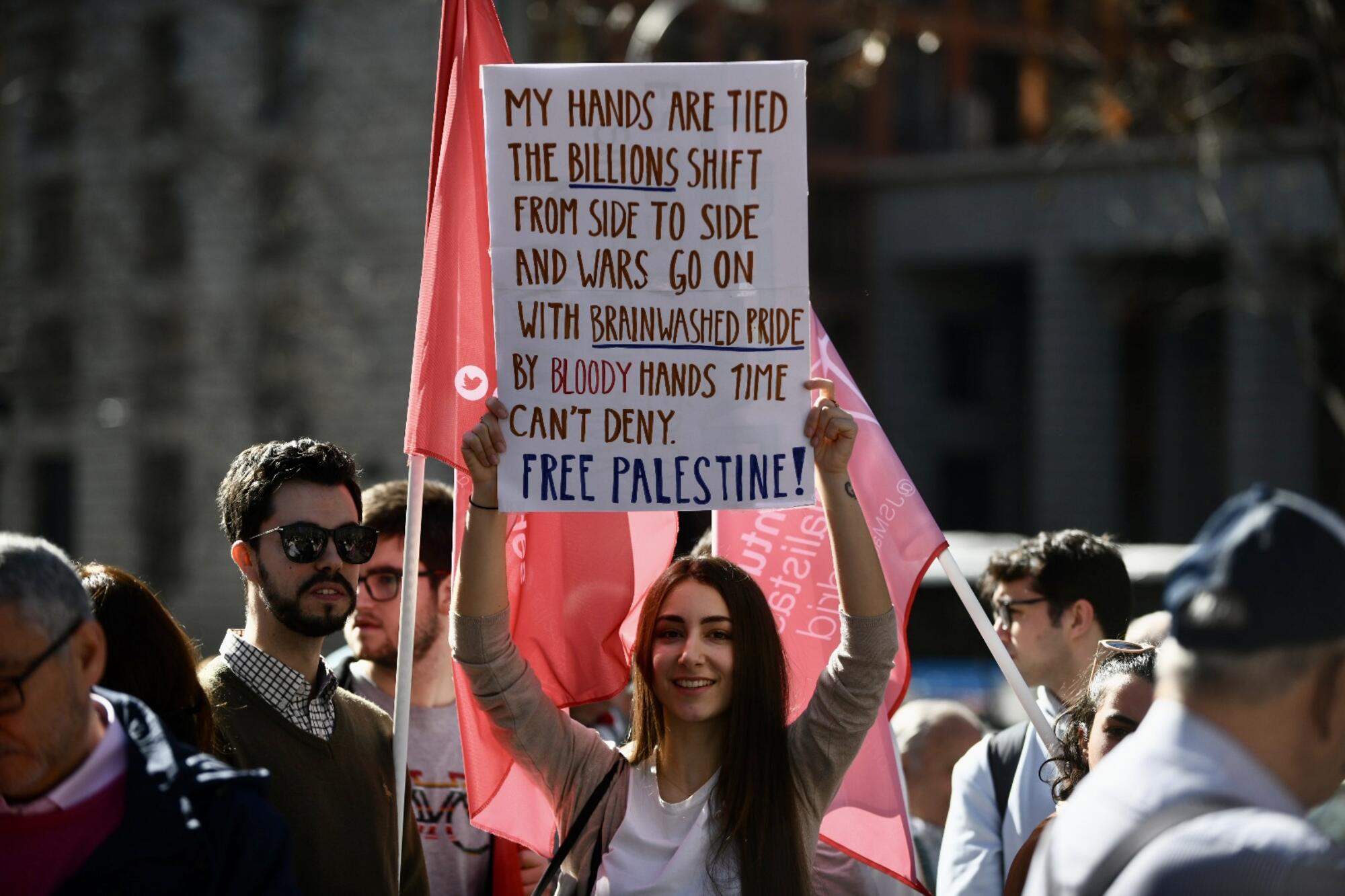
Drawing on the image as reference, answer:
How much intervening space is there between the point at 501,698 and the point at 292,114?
103 ft

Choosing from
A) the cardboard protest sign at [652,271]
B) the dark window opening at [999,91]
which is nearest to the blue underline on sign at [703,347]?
the cardboard protest sign at [652,271]

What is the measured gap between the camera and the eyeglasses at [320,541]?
3729 mm

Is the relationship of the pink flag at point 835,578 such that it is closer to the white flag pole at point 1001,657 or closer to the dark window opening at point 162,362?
the white flag pole at point 1001,657

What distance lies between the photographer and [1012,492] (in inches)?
1757

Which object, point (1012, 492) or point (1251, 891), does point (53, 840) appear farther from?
point (1012, 492)

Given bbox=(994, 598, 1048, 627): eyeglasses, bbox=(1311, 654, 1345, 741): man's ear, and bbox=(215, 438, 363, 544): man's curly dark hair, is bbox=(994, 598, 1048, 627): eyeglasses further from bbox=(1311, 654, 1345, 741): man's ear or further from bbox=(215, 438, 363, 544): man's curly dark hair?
bbox=(1311, 654, 1345, 741): man's ear

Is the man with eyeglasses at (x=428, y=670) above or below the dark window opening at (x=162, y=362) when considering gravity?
below

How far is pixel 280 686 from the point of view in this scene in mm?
3656

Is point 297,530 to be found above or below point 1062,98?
below

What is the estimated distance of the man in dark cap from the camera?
215 centimetres

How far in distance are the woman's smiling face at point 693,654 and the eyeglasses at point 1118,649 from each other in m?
0.82

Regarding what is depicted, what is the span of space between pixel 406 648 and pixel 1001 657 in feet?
4.51

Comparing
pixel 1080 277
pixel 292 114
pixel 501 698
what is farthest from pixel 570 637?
pixel 1080 277

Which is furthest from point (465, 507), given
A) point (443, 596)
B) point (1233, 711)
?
point (1233, 711)
